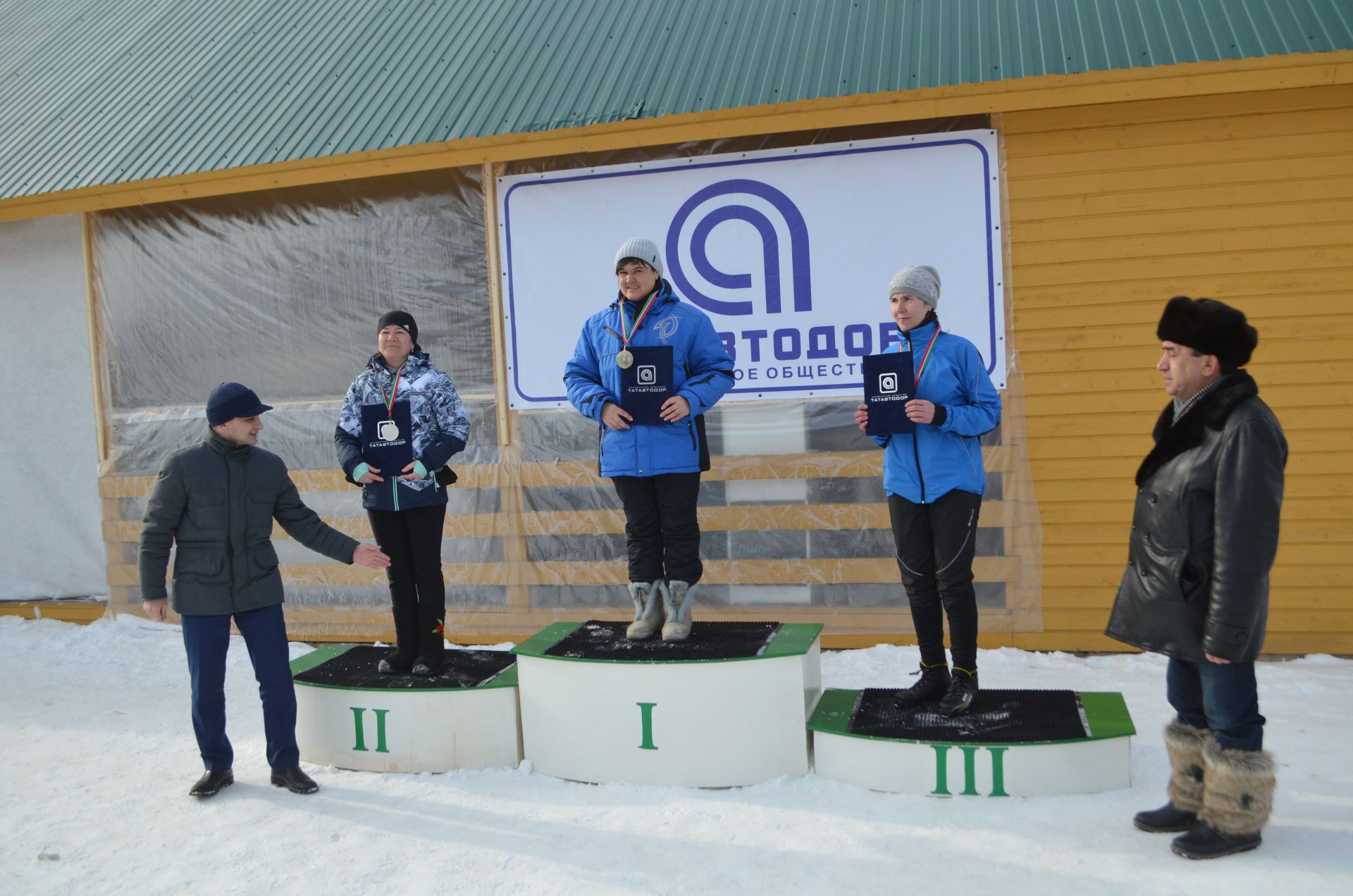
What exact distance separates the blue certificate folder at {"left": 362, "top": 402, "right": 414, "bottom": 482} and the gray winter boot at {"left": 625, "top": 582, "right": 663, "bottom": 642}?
1.02 metres

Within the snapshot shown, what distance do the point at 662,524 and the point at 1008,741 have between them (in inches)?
58.7

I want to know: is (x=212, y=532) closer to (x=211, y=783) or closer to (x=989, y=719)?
(x=211, y=783)

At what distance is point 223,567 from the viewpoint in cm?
397

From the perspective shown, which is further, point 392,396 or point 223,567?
point 392,396

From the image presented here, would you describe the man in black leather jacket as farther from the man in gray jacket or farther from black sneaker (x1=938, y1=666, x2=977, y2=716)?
the man in gray jacket

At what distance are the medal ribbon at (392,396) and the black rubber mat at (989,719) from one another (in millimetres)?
2104

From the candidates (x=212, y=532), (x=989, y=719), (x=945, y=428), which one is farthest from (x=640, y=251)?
(x=989, y=719)

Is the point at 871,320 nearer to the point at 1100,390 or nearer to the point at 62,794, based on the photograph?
the point at 1100,390

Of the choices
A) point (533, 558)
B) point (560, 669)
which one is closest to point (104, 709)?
point (533, 558)

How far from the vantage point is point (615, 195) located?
591cm

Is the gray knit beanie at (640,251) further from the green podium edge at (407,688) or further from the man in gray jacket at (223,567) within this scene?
the green podium edge at (407,688)

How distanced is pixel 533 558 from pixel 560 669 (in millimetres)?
2128

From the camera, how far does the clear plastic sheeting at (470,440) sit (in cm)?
574

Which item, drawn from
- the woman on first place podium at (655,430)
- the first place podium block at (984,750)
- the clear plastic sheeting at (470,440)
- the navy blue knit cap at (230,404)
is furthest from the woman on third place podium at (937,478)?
the navy blue knit cap at (230,404)
